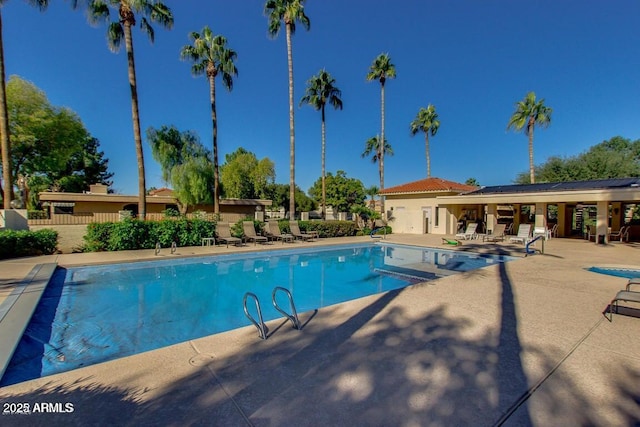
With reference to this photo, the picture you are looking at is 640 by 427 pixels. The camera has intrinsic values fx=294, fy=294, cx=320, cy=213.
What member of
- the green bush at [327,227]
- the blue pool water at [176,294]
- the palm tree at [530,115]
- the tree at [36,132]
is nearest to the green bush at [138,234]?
the blue pool water at [176,294]

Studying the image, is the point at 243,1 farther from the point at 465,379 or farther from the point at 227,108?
the point at 465,379

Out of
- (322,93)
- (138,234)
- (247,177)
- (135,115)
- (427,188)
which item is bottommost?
(138,234)

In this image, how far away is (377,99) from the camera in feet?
92.3

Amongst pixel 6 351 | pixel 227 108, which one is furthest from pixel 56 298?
pixel 227 108

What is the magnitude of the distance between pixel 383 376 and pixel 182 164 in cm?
2904

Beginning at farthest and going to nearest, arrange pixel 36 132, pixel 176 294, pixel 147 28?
pixel 36 132 < pixel 147 28 < pixel 176 294

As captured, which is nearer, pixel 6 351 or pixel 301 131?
pixel 6 351

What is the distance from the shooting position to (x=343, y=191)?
32.7 metres

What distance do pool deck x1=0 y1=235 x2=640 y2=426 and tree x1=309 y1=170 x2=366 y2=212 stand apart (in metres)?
27.6

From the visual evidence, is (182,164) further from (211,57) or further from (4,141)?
(4,141)

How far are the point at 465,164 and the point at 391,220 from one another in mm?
15089

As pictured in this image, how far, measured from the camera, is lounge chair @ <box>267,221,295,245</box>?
16.9 meters

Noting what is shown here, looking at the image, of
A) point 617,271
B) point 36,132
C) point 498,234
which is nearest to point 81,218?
point 36,132

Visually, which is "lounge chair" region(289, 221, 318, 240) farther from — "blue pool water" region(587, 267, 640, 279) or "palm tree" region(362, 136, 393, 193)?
"palm tree" region(362, 136, 393, 193)
